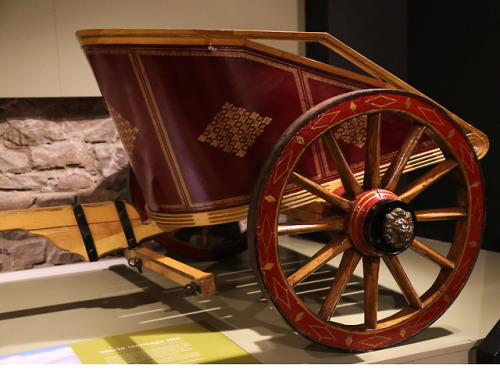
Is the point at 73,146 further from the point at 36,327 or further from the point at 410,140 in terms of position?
the point at 410,140

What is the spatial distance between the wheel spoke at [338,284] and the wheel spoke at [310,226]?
105mm

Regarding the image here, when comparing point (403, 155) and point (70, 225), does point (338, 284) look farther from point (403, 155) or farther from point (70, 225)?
point (70, 225)

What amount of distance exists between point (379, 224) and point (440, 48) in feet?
7.38

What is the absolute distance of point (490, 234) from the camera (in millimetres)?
3480

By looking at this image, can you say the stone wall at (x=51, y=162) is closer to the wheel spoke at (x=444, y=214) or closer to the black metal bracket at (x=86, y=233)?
the black metal bracket at (x=86, y=233)

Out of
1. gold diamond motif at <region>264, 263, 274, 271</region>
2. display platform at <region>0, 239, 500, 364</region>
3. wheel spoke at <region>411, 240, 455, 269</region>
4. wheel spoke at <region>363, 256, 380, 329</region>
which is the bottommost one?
display platform at <region>0, 239, 500, 364</region>

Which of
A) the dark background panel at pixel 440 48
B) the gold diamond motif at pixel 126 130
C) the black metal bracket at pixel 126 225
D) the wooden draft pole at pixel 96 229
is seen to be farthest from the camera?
the dark background panel at pixel 440 48


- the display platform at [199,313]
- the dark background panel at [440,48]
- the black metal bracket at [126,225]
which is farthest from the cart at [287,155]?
the dark background panel at [440,48]

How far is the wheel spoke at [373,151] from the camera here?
1.96 meters

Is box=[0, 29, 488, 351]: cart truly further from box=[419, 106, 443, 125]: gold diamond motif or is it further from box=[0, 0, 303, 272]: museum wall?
box=[0, 0, 303, 272]: museum wall

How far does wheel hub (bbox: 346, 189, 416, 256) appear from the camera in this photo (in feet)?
6.15

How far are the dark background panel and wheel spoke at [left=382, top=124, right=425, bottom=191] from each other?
62.9 inches

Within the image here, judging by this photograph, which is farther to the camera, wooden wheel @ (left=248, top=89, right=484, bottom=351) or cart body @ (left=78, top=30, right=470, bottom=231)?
cart body @ (left=78, top=30, right=470, bottom=231)

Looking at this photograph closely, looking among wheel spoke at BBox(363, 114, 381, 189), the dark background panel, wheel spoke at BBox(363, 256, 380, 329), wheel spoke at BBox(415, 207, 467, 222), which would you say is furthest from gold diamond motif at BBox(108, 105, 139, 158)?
the dark background panel
